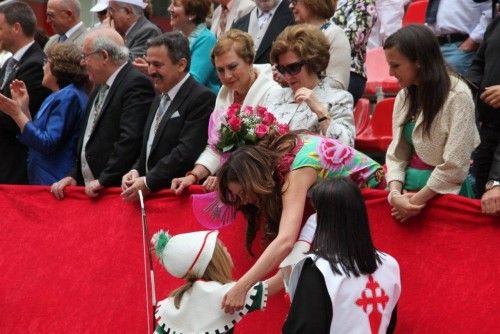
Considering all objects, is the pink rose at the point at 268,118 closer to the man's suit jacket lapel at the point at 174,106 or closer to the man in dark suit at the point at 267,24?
the man's suit jacket lapel at the point at 174,106

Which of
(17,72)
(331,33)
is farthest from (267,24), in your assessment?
(17,72)

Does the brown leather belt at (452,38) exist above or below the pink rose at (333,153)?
below

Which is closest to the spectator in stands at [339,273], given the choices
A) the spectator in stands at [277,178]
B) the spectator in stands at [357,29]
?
the spectator in stands at [277,178]

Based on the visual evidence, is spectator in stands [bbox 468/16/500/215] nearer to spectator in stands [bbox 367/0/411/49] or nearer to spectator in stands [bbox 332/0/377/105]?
spectator in stands [bbox 332/0/377/105]

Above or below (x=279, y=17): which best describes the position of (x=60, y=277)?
below

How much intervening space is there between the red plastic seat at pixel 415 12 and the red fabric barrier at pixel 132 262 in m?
4.56

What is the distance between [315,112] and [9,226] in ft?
9.31

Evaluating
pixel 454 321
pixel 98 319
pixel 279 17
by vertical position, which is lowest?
pixel 98 319

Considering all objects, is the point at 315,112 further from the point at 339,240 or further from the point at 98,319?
the point at 98,319

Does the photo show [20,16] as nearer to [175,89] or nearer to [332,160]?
[175,89]

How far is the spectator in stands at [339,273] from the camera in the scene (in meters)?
5.21

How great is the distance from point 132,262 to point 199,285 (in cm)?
204

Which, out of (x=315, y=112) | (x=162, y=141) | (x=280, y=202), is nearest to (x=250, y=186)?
(x=280, y=202)

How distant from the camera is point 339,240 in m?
5.32
